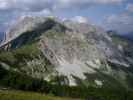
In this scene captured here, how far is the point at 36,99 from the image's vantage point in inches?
3885

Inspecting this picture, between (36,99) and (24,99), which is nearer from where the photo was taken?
(24,99)

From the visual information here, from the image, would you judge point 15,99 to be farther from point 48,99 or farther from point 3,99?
point 48,99

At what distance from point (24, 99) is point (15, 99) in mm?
3355

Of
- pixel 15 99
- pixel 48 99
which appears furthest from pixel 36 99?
pixel 15 99

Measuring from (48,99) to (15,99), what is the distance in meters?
13.8

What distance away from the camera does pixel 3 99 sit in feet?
285

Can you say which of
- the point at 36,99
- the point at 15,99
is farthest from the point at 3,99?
the point at 36,99

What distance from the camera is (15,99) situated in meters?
89.8

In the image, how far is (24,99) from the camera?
92.2 m

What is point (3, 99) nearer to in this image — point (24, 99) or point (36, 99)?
point (24, 99)

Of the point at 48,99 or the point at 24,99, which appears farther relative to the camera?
the point at 48,99

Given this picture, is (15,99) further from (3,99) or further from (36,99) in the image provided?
(36,99)

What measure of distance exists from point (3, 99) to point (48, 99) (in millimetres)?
17925

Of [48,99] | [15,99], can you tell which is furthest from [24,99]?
[48,99]
